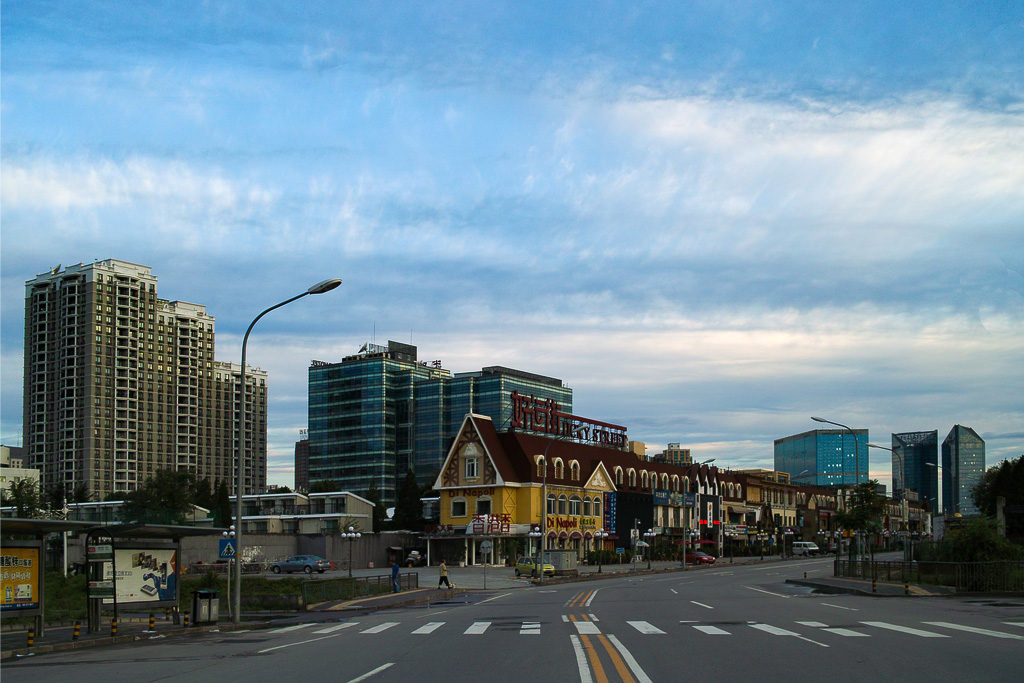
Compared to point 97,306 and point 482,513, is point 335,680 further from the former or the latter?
point 97,306

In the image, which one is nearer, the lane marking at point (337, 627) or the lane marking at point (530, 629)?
the lane marking at point (530, 629)

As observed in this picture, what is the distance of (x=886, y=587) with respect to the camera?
38844 millimetres

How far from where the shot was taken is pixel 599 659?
15320 mm

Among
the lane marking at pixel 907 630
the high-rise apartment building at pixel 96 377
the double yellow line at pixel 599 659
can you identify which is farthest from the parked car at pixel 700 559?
the high-rise apartment building at pixel 96 377

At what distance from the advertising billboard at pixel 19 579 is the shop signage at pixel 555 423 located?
58.4 metres

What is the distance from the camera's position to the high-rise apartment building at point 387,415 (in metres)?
191

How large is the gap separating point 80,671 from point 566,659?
8.71m

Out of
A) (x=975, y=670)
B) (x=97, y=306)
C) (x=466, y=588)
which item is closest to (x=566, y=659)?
(x=975, y=670)

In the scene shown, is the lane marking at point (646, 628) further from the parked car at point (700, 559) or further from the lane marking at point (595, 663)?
the parked car at point (700, 559)

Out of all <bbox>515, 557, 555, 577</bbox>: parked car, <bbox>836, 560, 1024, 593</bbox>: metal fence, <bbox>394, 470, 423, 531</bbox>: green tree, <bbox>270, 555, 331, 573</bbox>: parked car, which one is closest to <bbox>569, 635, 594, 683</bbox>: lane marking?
<bbox>836, 560, 1024, 593</bbox>: metal fence

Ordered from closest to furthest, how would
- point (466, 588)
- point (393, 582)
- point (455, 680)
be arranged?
1. point (455, 680)
2. point (393, 582)
3. point (466, 588)

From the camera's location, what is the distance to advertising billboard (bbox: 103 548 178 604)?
26.7 m

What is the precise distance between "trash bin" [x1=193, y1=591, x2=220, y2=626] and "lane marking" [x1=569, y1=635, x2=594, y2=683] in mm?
12243

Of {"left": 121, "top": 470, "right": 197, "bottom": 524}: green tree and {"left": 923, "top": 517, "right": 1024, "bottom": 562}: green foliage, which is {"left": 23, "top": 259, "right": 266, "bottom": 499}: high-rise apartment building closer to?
{"left": 121, "top": 470, "right": 197, "bottom": 524}: green tree
